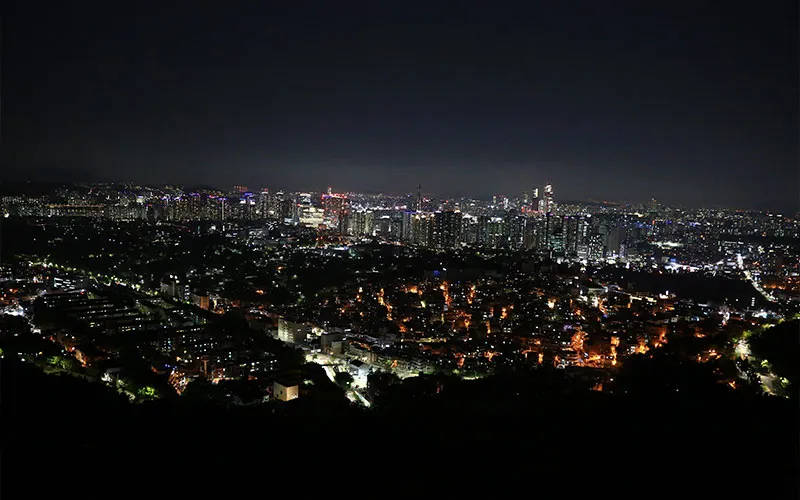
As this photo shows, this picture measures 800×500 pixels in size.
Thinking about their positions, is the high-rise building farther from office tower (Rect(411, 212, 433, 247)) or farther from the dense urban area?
office tower (Rect(411, 212, 433, 247))

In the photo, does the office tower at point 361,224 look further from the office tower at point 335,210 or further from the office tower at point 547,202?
the office tower at point 547,202

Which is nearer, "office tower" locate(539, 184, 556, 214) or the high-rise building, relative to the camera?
the high-rise building

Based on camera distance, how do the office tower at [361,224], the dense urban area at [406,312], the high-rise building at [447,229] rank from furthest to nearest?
the office tower at [361,224]
the high-rise building at [447,229]
the dense urban area at [406,312]

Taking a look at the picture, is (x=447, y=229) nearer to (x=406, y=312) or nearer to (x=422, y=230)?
(x=422, y=230)

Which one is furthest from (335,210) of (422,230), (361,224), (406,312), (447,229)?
(406,312)

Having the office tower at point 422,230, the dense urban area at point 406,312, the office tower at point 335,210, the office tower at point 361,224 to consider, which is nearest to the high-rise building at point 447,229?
the dense urban area at point 406,312

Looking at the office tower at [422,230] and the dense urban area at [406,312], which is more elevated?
the office tower at [422,230]

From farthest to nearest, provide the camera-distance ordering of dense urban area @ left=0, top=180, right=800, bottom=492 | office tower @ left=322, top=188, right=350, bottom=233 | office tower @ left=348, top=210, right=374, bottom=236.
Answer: office tower @ left=322, top=188, right=350, bottom=233, office tower @ left=348, top=210, right=374, bottom=236, dense urban area @ left=0, top=180, right=800, bottom=492

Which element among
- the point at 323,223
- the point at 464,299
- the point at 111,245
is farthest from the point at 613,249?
the point at 111,245

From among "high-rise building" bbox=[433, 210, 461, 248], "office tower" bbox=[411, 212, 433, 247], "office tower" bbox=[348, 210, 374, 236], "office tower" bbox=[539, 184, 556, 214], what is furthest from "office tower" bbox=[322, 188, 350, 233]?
"office tower" bbox=[539, 184, 556, 214]
